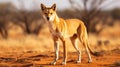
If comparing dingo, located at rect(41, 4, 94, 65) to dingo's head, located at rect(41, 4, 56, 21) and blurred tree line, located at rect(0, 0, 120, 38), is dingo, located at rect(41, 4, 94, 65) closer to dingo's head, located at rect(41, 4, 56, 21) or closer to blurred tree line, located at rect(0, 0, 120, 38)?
dingo's head, located at rect(41, 4, 56, 21)

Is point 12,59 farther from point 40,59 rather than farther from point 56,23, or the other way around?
point 56,23

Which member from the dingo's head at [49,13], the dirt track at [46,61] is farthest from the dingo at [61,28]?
the dirt track at [46,61]

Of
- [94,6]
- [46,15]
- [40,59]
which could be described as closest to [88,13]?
[94,6]

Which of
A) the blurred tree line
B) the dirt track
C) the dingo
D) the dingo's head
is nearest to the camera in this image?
the dingo's head

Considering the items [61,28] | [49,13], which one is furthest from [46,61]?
[49,13]

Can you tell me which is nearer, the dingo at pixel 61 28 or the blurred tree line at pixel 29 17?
the dingo at pixel 61 28

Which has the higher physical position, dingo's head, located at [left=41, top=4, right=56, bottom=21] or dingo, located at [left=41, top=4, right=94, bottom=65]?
dingo's head, located at [left=41, top=4, right=56, bottom=21]

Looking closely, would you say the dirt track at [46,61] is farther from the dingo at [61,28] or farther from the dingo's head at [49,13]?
the dingo's head at [49,13]

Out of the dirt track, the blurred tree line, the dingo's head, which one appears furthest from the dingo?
the blurred tree line

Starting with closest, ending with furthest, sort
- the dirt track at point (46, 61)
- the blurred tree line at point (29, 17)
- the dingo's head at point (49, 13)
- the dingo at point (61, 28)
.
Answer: the dingo's head at point (49, 13) → the dingo at point (61, 28) → the dirt track at point (46, 61) → the blurred tree line at point (29, 17)

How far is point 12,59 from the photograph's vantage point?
1309cm

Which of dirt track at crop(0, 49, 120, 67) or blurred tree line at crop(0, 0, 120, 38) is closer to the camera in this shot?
dirt track at crop(0, 49, 120, 67)

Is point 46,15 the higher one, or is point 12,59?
point 46,15

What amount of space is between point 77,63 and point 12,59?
2.38 meters
